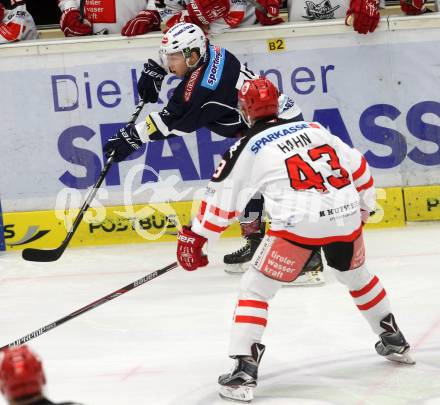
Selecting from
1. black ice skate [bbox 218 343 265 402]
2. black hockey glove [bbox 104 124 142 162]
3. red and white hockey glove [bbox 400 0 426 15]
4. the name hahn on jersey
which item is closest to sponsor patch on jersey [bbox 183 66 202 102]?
black hockey glove [bbox 104 124 142 162]

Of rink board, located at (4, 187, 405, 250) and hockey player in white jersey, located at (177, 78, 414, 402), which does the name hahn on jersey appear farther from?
rink board, located at (4, 187, 405, 250)

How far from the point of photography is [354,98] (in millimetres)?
6371

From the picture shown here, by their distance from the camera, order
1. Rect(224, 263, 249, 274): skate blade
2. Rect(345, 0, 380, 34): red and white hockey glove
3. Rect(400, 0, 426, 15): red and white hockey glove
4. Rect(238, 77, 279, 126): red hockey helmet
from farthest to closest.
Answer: Rect(400, 0, 426, 15): red and white hockey glove < Rect(345, 0, 380, 34): red and white hockey glove < Rect(224, 263, 249, 274): skate blade < Rect(238, 77, 279, 126): red hockey helmet

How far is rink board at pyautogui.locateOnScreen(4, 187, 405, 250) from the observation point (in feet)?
21.3

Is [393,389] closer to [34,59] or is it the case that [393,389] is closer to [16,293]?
[16,293]

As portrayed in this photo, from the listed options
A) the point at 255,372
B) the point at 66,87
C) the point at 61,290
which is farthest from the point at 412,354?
the point at 66,87

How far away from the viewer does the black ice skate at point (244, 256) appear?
224 inches

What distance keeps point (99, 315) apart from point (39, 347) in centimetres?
50

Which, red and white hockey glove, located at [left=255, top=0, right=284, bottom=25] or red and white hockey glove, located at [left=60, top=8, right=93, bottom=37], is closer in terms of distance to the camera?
red and white hockey glove, located at [left=255, top=0, right=284, bottom=25]

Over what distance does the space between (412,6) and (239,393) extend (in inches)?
132

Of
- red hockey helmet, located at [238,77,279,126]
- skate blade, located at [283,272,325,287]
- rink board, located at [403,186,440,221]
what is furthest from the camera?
rink board, located at [403,186,440,221]

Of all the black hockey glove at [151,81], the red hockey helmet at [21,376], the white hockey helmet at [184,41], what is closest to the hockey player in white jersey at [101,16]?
the black hockey glove at [151,81]

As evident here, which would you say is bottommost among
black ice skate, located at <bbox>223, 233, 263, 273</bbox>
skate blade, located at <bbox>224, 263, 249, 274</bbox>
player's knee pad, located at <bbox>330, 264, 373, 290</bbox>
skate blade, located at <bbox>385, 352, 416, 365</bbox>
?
skate blade, located at <bbox>224, 263, 249, 274</bbox>

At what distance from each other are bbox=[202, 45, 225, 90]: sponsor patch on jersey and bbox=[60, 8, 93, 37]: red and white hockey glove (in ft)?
4.54
